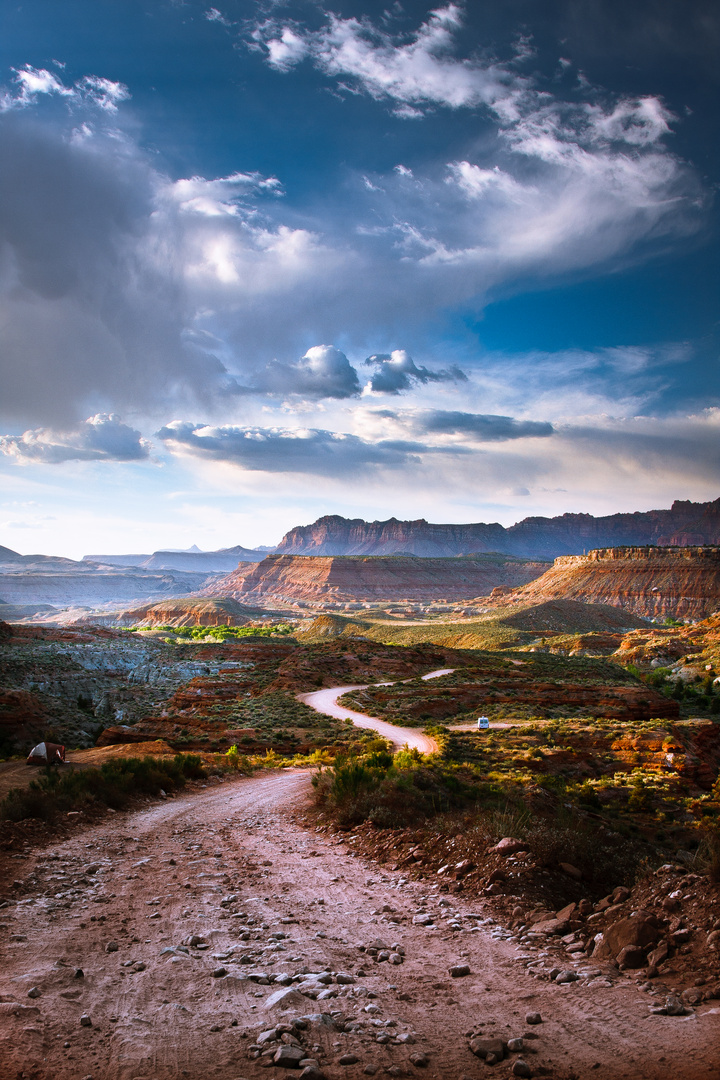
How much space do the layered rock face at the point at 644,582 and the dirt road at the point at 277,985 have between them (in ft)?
422

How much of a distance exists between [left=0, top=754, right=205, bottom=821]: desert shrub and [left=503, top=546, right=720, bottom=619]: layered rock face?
399 ft

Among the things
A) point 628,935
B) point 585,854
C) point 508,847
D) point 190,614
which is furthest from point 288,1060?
point 190,614

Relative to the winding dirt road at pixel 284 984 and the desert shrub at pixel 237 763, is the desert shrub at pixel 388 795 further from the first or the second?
the desert shrub at pixel 237 763

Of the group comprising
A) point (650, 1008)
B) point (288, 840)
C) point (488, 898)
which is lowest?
point (288, 840)

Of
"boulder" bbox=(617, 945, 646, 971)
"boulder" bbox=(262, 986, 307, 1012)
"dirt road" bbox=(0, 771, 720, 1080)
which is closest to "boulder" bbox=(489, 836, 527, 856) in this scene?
"dirt road" bbox=(0, 771, 720, 1080)

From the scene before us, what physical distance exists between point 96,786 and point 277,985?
9792 mm

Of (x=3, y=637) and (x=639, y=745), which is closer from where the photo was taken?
(x=639, y=745)

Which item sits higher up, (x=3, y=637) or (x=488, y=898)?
(x=488, y=898)

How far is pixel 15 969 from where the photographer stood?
17.6ft

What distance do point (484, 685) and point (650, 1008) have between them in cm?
3577

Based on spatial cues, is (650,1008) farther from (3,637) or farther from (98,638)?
(98,638)

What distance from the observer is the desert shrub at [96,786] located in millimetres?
10883

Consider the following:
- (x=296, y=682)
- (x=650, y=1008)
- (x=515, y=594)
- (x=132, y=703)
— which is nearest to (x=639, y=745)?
(x=650, y=1008)

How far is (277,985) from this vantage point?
512 centimetres
